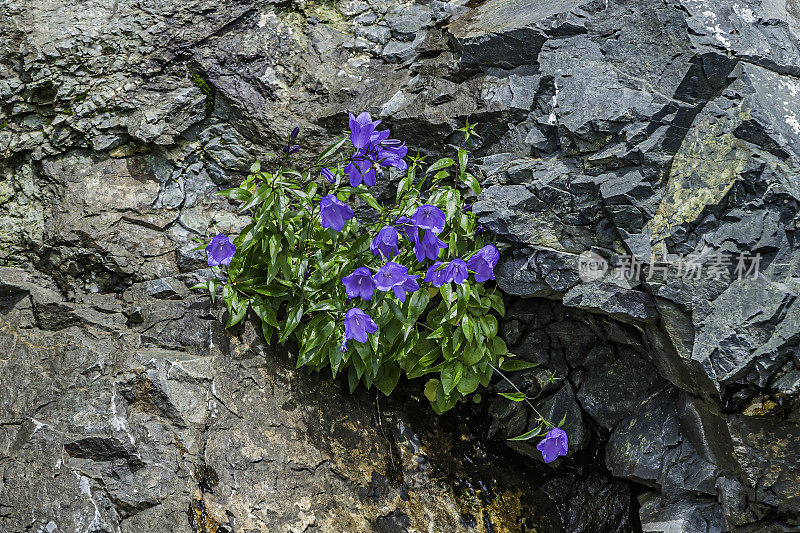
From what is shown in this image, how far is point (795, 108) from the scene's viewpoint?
3.01m

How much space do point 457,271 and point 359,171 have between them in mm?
714

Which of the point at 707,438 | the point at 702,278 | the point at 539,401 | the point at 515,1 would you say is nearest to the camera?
the point at 702,278

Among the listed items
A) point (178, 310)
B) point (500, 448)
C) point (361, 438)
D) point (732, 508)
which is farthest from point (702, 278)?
point (178, 310)

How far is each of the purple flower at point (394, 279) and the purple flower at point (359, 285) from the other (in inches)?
1.6

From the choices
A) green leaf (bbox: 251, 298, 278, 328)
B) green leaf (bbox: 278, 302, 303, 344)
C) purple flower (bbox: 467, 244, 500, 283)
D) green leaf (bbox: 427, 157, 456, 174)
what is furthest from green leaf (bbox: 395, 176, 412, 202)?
green leaf (bbox: 251, 298, 278, 328)

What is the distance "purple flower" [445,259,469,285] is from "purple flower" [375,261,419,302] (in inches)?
7.1

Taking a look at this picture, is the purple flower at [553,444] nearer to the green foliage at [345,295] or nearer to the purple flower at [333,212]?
the green foliage at [345,295]

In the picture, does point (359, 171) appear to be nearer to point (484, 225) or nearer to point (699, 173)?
point (484, 225)

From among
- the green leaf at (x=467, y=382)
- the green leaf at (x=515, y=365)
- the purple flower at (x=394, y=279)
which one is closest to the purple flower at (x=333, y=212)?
the purple flower at (x=394, y=279)

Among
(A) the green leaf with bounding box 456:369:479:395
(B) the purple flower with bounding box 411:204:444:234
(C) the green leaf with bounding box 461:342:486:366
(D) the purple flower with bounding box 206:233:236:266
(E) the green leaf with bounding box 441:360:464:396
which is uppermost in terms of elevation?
(B) the purple flower with bounding box 411:204:444:234

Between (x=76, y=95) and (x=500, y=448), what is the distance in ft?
10.6

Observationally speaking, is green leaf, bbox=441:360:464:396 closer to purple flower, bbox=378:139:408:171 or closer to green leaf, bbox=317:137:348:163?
purple flower, bbox=378:139:408:171

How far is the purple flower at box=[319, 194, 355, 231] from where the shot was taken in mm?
3109

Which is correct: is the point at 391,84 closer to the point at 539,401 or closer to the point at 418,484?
the point at 539,401
